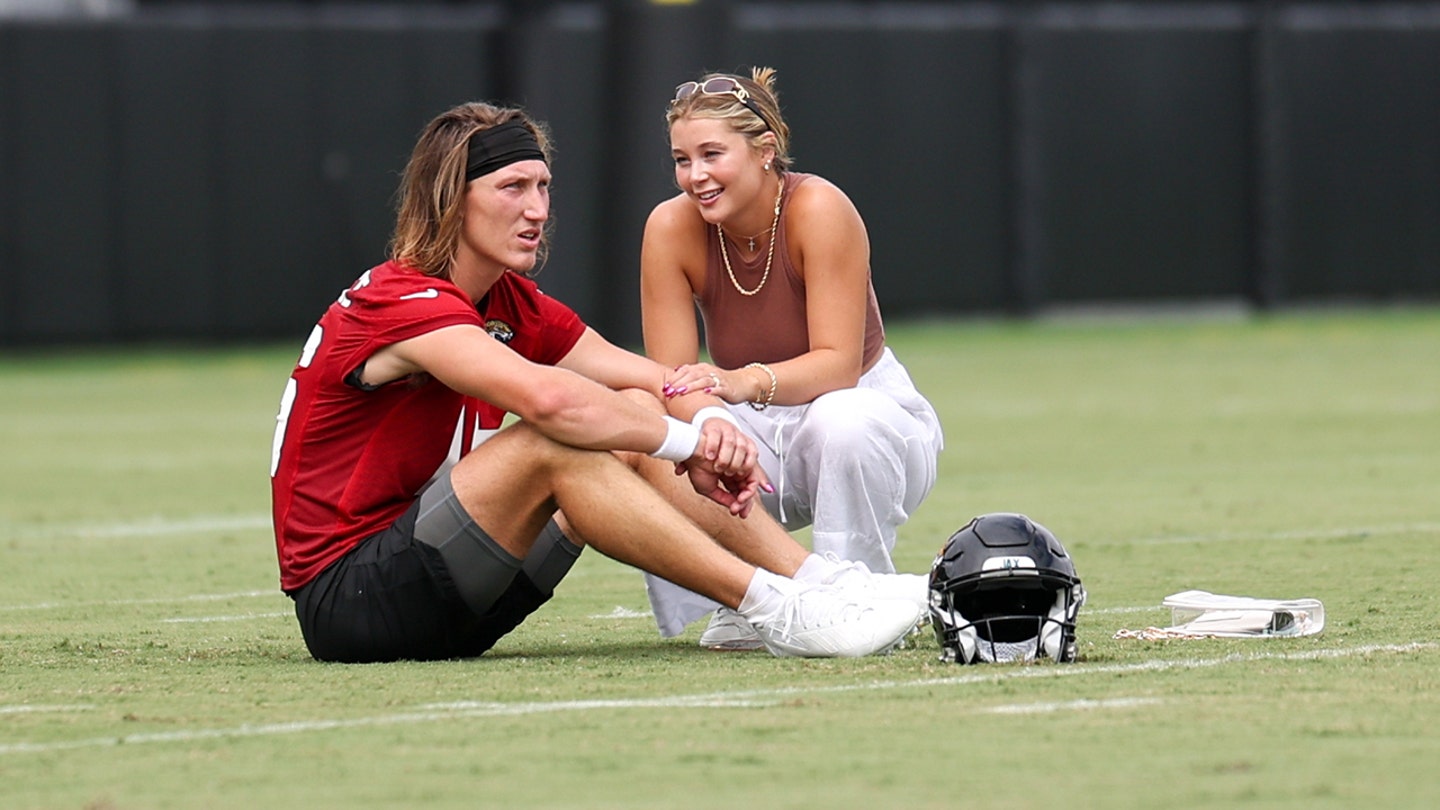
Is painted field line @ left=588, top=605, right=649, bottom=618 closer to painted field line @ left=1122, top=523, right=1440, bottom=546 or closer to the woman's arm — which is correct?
the woman's arm

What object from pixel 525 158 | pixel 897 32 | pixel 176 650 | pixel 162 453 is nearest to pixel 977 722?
pixel 525 158

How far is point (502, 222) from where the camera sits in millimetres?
5520

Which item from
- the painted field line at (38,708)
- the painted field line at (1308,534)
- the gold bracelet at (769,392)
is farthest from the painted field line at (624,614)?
the painted field line at (1308,534)

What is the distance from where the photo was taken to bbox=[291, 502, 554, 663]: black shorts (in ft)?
17.5

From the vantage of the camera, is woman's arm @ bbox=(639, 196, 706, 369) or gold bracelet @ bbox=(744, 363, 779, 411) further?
woman's arm @ bbox=(639, 196, 706, 369)

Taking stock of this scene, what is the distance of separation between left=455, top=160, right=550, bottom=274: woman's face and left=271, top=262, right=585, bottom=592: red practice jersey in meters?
0.15

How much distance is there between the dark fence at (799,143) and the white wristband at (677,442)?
1356 centimetres

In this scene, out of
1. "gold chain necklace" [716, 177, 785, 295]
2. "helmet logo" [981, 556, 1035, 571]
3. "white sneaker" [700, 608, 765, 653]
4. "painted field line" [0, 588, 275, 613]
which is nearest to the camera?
"helmet logo" [981, 556, 1035, 571]

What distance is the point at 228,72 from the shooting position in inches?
781

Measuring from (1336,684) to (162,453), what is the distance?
28.8 feet

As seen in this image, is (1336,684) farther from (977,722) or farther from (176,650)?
(176,650)

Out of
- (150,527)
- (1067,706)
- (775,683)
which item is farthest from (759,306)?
(150,527)

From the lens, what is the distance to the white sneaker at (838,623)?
534cm

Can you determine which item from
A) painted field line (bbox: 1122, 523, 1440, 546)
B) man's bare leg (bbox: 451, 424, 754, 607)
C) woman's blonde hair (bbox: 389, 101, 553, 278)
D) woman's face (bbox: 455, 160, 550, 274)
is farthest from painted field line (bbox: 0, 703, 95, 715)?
painted field line (bbox: 1122, 523, 1440, 546)
